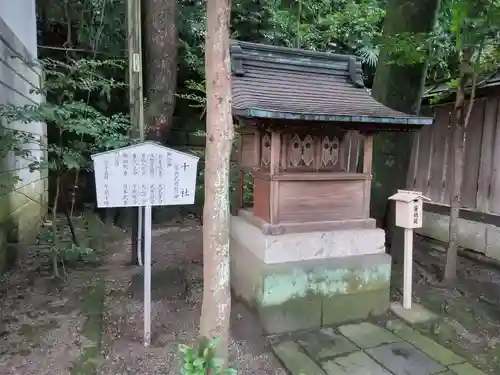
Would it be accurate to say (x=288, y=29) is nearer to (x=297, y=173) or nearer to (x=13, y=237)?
(x=297, y=173)

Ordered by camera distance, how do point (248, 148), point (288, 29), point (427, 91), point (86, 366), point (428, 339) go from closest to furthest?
point (86, 366), point (428, 339), point (248, 148), point (427, 91), point (288, 29)

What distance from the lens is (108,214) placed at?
Result: 26.2ft

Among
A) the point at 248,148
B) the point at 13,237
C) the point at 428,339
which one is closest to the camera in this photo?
the point at 428,339

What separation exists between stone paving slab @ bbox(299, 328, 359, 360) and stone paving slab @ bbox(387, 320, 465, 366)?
1.83 ft

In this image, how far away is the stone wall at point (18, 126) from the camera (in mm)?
4566

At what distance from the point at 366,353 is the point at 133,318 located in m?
2.13

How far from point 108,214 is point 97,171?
523 cm

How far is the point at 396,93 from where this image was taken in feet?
17.4

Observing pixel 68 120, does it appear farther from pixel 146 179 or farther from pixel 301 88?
pixel 301 88

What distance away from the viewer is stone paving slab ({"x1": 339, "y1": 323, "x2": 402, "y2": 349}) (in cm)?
342

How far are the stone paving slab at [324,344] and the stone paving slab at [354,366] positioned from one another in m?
0.10

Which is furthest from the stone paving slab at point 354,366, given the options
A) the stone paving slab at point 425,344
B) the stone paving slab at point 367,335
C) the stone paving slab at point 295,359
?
the stone paving slab at point 425,344

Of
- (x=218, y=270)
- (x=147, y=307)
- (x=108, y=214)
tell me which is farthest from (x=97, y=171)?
(x=108, y=214)

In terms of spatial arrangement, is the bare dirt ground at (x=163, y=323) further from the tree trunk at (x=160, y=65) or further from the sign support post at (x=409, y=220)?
the tree trunk at (x=160, y=65)
